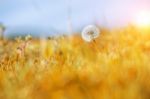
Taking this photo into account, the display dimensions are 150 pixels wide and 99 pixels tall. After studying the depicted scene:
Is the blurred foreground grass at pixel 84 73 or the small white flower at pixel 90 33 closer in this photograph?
the blurred foreground grass at pixel 84 73

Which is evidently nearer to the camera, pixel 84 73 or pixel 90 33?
pixel 84 73

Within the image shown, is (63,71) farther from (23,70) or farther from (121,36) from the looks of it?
(121,36)

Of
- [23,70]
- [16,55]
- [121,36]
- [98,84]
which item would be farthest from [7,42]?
[98,84]

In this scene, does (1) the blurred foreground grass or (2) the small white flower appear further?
(2) the small white flower
